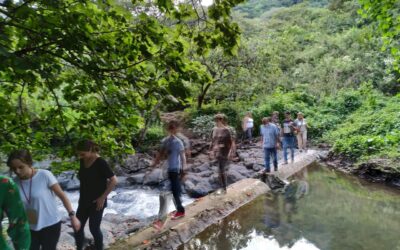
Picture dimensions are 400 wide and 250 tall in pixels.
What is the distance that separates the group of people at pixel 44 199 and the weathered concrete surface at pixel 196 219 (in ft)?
4.08

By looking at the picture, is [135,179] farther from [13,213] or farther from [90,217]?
[13,213]

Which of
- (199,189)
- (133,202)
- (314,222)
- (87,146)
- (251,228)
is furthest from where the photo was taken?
(133,202)

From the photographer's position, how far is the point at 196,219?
7.14 metres

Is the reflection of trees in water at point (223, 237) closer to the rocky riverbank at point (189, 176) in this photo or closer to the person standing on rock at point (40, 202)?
the rocky riverbank at point (189, 176)

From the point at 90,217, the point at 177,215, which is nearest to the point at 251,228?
the point at 177,215

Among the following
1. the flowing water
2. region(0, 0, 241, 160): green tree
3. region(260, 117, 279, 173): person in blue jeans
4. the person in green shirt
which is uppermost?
region(0, 0, 241, 160): green tree

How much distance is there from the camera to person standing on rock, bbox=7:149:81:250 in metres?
3.55

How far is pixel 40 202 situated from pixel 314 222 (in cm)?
570

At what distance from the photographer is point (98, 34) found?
3561 millimetres

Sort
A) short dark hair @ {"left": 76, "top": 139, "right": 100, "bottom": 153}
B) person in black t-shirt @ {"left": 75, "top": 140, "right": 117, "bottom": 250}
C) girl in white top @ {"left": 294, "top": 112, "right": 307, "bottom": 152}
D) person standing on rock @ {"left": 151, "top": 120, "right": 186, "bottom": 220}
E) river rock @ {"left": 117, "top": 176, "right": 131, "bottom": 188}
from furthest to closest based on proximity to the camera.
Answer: girl in white top @ {"left": 294, "top": 112, "right": 307, "bottom": 152} → river rock @ {"left": 117, "top": 176, "right": 131, "bottom": 188} → person standing on rock @ {"left": 151, "top": 120, "right": 186, "bottom": 220} → person in black t-shirt @ {"left": 75, "top": 140, "right": 117, "bottom": 250} → short dark hair @ {"left": 76, "top": 139, "right": 100, "bottom": 153}

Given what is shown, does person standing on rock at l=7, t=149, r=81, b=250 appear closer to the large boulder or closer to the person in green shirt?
the person in green shirt

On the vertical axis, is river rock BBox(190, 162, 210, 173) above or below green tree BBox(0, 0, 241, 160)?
below

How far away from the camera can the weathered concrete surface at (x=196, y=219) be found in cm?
592

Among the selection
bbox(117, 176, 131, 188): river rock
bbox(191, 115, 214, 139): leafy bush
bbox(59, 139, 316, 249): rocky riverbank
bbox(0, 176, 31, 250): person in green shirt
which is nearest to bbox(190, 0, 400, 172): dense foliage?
bbox(191, 115, 214, 139): leafy bush
